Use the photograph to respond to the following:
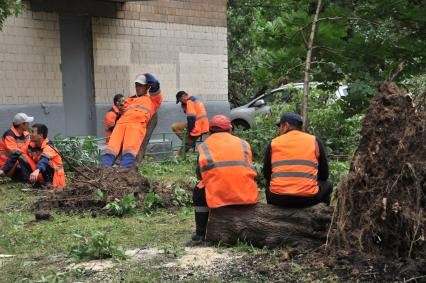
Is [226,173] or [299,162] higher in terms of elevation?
[299,162]

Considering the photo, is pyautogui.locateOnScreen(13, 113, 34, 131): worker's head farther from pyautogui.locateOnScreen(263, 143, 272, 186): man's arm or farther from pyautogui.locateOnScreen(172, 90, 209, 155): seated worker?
pyautogui.locateOnScreen(263, 143, 272, 186): man's arm

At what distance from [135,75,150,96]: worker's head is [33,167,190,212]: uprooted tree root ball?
5.09ft

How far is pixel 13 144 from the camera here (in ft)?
35.6

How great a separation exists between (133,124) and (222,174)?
12.8 ft

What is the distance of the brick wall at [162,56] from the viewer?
14.8 meters

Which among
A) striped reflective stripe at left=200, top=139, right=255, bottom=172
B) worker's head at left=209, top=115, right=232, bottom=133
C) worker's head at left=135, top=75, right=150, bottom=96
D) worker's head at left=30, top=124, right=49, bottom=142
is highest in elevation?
worker's head at left=135, top=75, right=150, bottom=96

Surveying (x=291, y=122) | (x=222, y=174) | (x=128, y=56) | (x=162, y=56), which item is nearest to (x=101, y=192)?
(x=222, y=174)

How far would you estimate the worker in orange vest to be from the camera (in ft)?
32.4

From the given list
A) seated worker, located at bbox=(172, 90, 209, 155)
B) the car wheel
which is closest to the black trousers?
seated worker, located at bbox=(172, 90, 209, 155)

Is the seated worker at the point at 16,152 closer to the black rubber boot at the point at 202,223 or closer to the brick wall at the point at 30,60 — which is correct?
the brick wall at the point at 30,60

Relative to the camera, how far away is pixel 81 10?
14.4 meters

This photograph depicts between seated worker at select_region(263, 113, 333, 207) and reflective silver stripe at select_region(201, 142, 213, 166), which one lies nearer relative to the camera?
seated worker at select_region(263, 113, 333, 207)

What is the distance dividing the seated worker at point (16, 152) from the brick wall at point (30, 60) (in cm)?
222

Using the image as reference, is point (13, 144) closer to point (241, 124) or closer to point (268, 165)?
point (268, 165)
